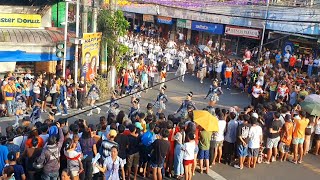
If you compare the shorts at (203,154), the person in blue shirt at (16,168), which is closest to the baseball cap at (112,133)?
the person in blue shirt at (16,168)

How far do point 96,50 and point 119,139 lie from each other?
9266 millimetres

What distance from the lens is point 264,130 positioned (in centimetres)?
1105

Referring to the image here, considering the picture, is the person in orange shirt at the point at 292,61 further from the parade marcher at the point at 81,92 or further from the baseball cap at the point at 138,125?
the baseball cap at the point at 138,125

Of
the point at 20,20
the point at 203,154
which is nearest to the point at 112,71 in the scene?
the point at 20,20

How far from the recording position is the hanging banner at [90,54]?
53.7 feet

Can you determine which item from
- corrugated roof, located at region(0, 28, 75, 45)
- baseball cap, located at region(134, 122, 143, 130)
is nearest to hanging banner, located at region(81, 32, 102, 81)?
corrugated roof, located at region(0, 28, 75, 45)

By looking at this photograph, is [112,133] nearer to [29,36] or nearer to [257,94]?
[257,94]

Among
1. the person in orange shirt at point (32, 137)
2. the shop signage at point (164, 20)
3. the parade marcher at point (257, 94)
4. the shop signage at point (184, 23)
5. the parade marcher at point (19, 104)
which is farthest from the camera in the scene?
the shop signage at point (164, 20)

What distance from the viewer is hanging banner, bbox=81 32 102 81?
53.7 feet

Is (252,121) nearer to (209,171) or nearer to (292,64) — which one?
(209,171)

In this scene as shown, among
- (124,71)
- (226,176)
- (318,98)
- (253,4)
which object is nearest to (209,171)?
(226,176)

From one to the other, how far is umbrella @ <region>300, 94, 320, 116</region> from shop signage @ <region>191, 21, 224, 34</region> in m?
17.1

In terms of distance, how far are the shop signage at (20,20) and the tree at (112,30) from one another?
9.50ft

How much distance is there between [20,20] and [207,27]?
15.7 meters
